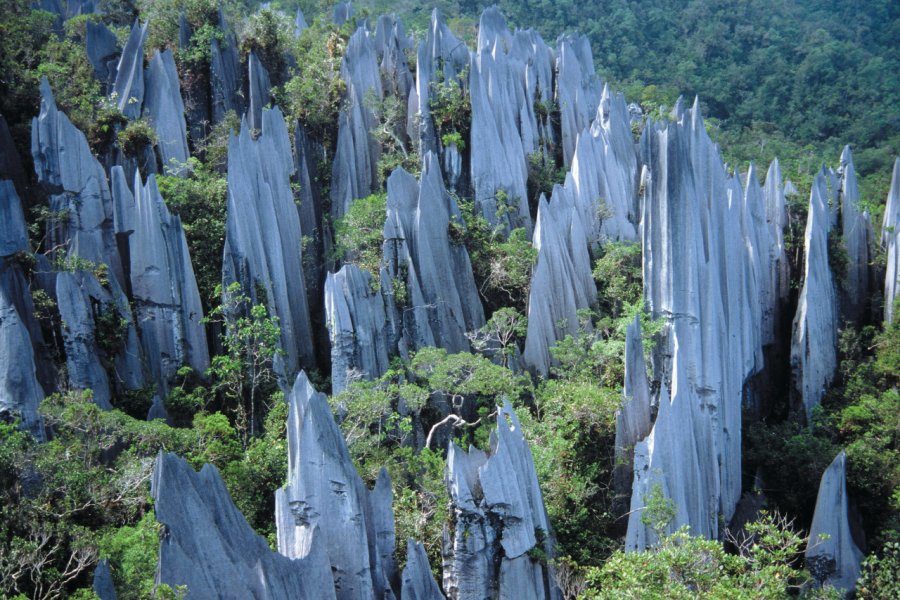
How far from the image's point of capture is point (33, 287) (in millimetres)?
17609

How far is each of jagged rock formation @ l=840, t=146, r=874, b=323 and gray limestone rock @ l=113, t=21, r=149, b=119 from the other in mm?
19657

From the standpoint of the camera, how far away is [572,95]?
90.9 feet

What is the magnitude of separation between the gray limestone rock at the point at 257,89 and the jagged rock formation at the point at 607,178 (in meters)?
8.92

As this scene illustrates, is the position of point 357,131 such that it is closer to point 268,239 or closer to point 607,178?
point 268,239

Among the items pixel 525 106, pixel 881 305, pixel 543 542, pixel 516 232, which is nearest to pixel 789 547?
pixel 543 542

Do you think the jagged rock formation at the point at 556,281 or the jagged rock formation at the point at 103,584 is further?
the jagged rock formation at the point at 556,281

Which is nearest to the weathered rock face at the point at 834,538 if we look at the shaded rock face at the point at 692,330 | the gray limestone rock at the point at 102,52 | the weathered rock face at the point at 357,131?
the shaded rock face at the point at 692,330

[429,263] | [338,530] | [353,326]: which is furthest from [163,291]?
[338,530]

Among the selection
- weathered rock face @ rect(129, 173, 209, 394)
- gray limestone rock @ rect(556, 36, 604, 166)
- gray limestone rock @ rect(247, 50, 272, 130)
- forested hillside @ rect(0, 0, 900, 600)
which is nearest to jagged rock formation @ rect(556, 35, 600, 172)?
gray limestone rock @ rect(556, 36, 604, 166)

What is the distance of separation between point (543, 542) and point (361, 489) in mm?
3372

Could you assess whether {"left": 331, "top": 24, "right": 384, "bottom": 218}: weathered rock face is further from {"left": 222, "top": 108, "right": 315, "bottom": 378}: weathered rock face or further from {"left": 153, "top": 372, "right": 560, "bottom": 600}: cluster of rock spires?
{"left": 153, "top": 372, "right": 560, "bottom": 600}: cluster of rock spires

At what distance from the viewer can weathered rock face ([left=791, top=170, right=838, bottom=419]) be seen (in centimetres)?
2238

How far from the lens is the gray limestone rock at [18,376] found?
1558 centimetres

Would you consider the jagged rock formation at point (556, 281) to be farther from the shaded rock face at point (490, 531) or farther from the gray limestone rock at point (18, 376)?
the gray limestone rock at point (18, 376)
